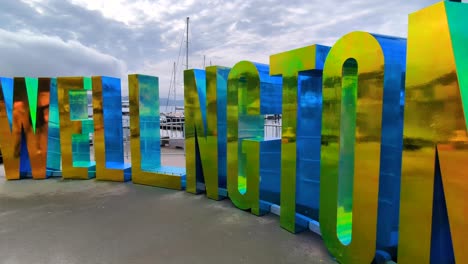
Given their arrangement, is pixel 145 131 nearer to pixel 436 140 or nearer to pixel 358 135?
pixel 358 135

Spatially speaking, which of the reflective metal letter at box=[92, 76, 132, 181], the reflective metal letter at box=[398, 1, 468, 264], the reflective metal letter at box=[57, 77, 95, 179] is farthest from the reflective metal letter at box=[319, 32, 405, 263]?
the reflective metal letter at box=[57, 77, 95, 179]

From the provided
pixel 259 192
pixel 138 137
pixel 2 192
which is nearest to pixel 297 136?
pixel 259 192

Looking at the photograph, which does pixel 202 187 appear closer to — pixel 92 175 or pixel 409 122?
pixel 92 175

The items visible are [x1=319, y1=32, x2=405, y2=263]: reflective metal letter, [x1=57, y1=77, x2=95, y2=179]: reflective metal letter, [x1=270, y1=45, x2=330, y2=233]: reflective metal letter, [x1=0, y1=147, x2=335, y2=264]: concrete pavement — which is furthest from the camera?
[x1=57, y1=77, x2=95, y2=179]: reflective metal letter

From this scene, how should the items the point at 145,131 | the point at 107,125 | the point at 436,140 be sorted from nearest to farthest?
the point at 436,140
the point at 145,131
the point at 107,125

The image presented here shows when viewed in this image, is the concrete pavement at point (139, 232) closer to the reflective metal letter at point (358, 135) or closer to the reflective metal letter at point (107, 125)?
the reflective metal letter at point (358, 135)

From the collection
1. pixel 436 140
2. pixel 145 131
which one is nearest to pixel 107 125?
pixel 145 131

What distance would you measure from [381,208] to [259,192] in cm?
227

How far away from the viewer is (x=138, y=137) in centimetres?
715

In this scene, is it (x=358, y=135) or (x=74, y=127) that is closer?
(x=358, y=135)

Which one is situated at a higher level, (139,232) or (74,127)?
(74,127)

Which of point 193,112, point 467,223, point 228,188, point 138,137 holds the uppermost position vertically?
point 193,112

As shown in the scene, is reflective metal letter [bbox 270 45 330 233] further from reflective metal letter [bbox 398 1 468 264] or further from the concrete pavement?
reflective metal letter [bbox 398 1 468 264]

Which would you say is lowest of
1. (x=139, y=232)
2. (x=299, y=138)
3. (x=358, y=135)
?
(x=139, y=232)
